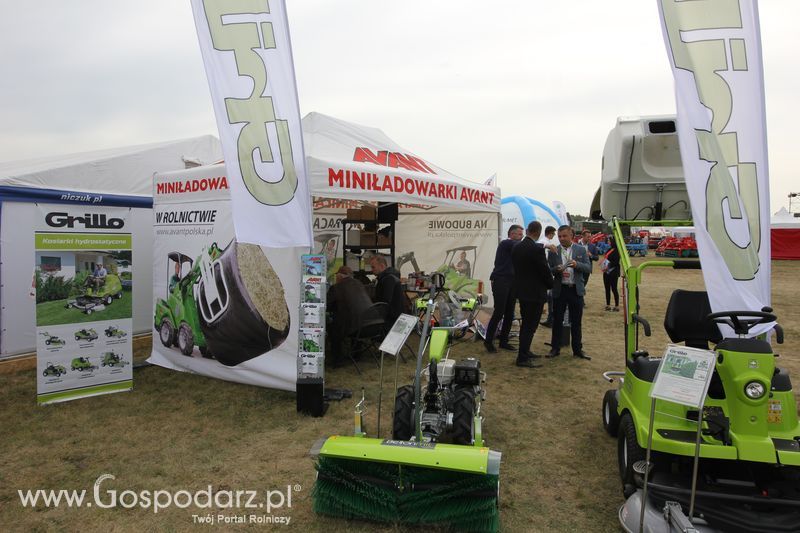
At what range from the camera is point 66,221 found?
4867 millimetres

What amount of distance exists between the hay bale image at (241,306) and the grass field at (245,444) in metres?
0.44

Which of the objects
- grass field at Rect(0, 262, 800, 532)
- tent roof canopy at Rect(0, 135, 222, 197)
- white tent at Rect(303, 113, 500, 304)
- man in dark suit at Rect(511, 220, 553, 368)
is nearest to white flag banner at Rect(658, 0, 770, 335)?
grass field at Rect(0, 262, 800, 532)

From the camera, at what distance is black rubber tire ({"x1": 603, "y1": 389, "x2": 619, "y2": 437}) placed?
377 cm

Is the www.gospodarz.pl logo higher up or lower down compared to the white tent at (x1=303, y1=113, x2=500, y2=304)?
lower down

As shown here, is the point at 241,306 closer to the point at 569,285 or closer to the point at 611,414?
the point at 611,414

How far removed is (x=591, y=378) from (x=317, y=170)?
3541 millimetres

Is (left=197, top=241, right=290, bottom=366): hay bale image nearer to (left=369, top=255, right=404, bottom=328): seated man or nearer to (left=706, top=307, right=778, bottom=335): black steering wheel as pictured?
(left=369, top=255, right=404, bottom=328): seated man

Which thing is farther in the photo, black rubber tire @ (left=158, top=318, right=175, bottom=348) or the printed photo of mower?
black rubber tire @ (left=158, top=318, right=175, bottom=348)

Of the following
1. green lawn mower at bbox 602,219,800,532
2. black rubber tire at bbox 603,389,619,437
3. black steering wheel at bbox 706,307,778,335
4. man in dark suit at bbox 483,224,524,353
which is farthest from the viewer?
man in dark suit at bbox 483,224,524,353

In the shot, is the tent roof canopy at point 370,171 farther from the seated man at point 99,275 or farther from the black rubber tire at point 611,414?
the black rubber tire at point 611,414

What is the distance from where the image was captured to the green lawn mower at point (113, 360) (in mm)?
5022

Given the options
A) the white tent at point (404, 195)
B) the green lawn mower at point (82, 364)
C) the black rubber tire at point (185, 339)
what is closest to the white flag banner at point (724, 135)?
the white tent at point (404, 195)

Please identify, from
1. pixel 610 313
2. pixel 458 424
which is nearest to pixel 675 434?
pixel 458 424

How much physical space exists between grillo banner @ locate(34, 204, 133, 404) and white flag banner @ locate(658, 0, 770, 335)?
5.03 meters
